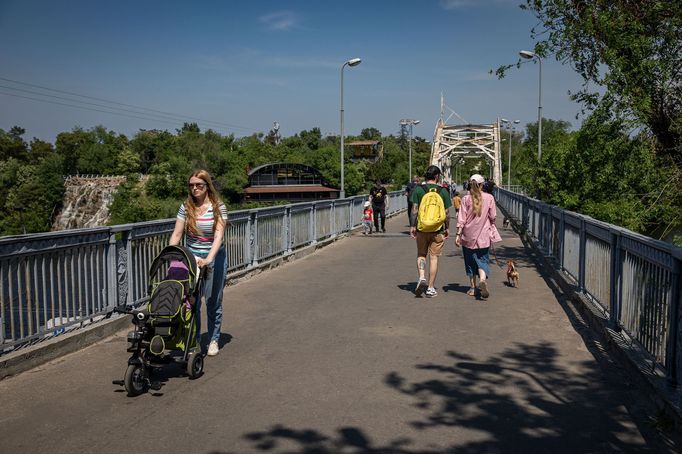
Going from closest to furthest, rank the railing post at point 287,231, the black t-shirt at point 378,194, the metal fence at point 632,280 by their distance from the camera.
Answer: the metal fence at point 632,280
the railing post at point 287,231
the black t-shirt at point 378,194

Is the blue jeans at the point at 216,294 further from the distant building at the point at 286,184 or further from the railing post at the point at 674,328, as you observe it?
the distant building at the point at 286,184

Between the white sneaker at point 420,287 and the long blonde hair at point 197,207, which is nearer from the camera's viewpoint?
the long blonde hair at point 197,207

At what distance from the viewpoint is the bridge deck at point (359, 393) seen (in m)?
4.01

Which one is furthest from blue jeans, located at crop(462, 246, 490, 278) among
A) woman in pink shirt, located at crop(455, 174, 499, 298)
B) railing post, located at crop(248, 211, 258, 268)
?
railing post, located at crop(248, 211, 258, 268)

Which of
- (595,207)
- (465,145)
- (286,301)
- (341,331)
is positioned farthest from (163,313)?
(465,145)

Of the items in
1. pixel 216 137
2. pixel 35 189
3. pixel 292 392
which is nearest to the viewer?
pixel 292 392

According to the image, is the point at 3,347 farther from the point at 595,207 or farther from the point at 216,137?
the point at 216,137

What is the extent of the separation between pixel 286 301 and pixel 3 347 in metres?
4.24

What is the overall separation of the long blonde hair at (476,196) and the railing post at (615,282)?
2.66 metres

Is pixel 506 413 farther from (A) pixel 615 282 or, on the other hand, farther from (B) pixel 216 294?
(B) pixel 216 294

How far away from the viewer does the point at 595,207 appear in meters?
13.1

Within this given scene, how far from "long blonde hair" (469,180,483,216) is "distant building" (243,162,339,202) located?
9191 cm

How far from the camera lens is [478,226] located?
29.0 feet

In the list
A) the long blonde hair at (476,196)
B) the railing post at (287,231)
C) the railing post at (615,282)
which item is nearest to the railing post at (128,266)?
the long blonde hair at (476,196)
